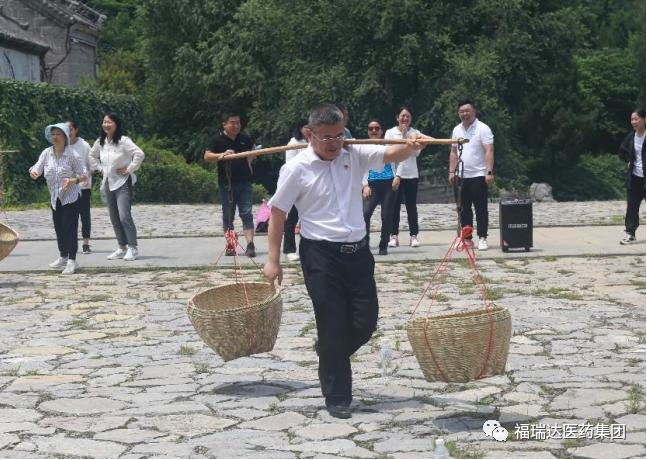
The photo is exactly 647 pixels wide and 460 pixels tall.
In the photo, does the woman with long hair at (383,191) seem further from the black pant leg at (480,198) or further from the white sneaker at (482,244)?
the white sneaker at (482,244)

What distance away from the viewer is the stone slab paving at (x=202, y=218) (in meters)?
19.7

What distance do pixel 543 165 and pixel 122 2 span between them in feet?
75.3

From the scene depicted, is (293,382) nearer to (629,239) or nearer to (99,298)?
(99,298)

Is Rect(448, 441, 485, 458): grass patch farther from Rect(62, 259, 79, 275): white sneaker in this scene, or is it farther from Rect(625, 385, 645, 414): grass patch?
Rect(62, 259, 79, 275): white sneaker

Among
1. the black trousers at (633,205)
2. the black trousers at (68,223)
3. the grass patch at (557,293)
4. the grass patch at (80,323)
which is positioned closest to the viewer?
the grass patch at (80,323)

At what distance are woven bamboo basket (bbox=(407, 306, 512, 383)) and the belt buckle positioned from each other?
550 millimetres

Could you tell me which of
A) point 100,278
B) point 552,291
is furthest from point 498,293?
point 100,278

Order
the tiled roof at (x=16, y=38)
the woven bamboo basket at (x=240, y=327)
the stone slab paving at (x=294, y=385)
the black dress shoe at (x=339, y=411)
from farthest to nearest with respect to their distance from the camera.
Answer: the tiled roof at (x=16, y=38), the woven bamboo basket at (x=240, y=327), the black dress shoe at (x=339, y=411), the stone slab paving at (x=294, y=385)

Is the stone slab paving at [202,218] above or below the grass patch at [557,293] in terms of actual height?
below

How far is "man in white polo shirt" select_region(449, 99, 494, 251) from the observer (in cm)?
1461

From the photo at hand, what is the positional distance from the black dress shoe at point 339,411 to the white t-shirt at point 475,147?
8239mm

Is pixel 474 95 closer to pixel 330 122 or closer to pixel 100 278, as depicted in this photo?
pixel 100 278

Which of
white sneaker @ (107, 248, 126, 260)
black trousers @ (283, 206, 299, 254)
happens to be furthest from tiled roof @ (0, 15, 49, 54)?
black trousers @ (283, 206, 299, 254)

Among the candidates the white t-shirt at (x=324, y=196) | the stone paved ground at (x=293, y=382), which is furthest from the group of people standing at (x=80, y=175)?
the white t-shirt at (x=324, y=196)
